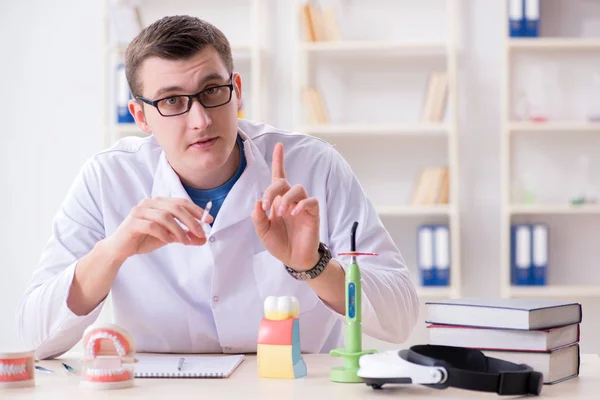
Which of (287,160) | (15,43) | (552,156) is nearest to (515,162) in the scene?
(552,156)

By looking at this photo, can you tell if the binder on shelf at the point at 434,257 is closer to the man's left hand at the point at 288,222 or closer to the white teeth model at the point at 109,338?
the man's left hand at the point at 288,222

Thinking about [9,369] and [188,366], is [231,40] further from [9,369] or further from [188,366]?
[9,369]

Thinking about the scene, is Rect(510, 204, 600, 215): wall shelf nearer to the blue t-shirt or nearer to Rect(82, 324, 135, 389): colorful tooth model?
the blue t-shirt

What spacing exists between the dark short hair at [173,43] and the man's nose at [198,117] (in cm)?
12

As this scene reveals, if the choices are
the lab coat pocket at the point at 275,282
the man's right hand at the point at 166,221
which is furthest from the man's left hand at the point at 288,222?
the lab coat pocket at the point at 275,282

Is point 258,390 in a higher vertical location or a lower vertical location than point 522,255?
higher

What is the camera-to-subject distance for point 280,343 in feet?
4.61

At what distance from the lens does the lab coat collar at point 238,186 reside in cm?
195

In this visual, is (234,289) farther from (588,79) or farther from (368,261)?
(588,79)

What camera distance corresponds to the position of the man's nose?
1.83 metres

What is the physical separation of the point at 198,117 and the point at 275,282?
42 cm

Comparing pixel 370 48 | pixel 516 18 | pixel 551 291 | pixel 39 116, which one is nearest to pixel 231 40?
pixel 370 48

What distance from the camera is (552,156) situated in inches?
164

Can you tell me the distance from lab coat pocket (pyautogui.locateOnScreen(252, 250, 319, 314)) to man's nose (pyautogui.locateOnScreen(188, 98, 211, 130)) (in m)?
0.33
